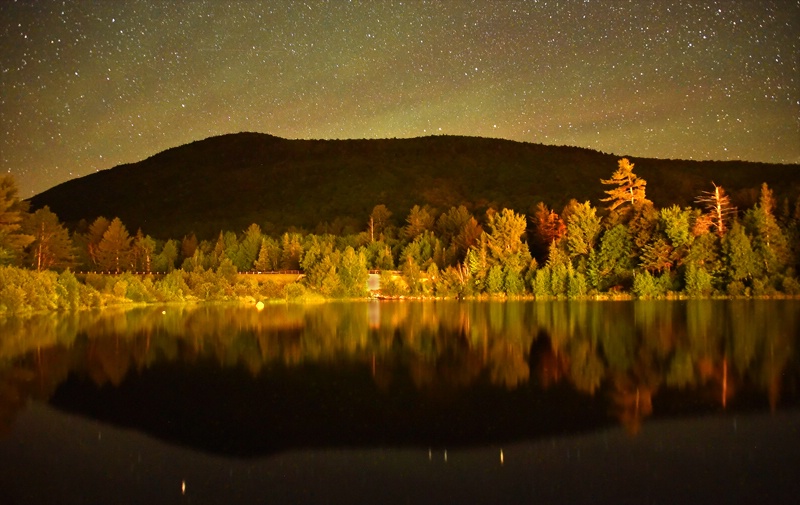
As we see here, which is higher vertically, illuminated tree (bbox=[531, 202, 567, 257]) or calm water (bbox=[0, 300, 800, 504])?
illuminated tree (bbox=[531, 202, 567, 257])

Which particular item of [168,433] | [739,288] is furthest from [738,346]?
[739,288]

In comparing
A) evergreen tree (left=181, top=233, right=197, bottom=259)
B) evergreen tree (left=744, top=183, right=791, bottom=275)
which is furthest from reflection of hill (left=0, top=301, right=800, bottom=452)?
evergreen tree (left=181, top=233, right=197, bottom=259)

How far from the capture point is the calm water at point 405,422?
748 cm

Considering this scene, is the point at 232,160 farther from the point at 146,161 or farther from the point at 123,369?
the point at 123,369

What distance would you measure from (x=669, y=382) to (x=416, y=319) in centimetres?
1905

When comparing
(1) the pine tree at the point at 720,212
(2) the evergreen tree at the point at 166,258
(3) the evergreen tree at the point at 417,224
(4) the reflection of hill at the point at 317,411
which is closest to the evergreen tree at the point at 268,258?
(2) the evergreen tree at the point at 166,258

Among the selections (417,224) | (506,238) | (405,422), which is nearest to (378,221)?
(417,224)

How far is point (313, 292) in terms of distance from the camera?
57719mm

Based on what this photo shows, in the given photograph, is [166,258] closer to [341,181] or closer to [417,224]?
[417,224]

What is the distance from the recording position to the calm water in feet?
24.5

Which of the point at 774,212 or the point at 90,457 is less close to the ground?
the point at 774,212

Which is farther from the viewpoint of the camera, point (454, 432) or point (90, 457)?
point (454, 432)

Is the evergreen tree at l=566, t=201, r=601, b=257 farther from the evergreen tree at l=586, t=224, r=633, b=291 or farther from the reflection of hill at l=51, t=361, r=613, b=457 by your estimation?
the reflection of hill at l=51, t=361, r=613, b=457

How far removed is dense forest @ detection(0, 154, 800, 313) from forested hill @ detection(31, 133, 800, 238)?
31759 mm
